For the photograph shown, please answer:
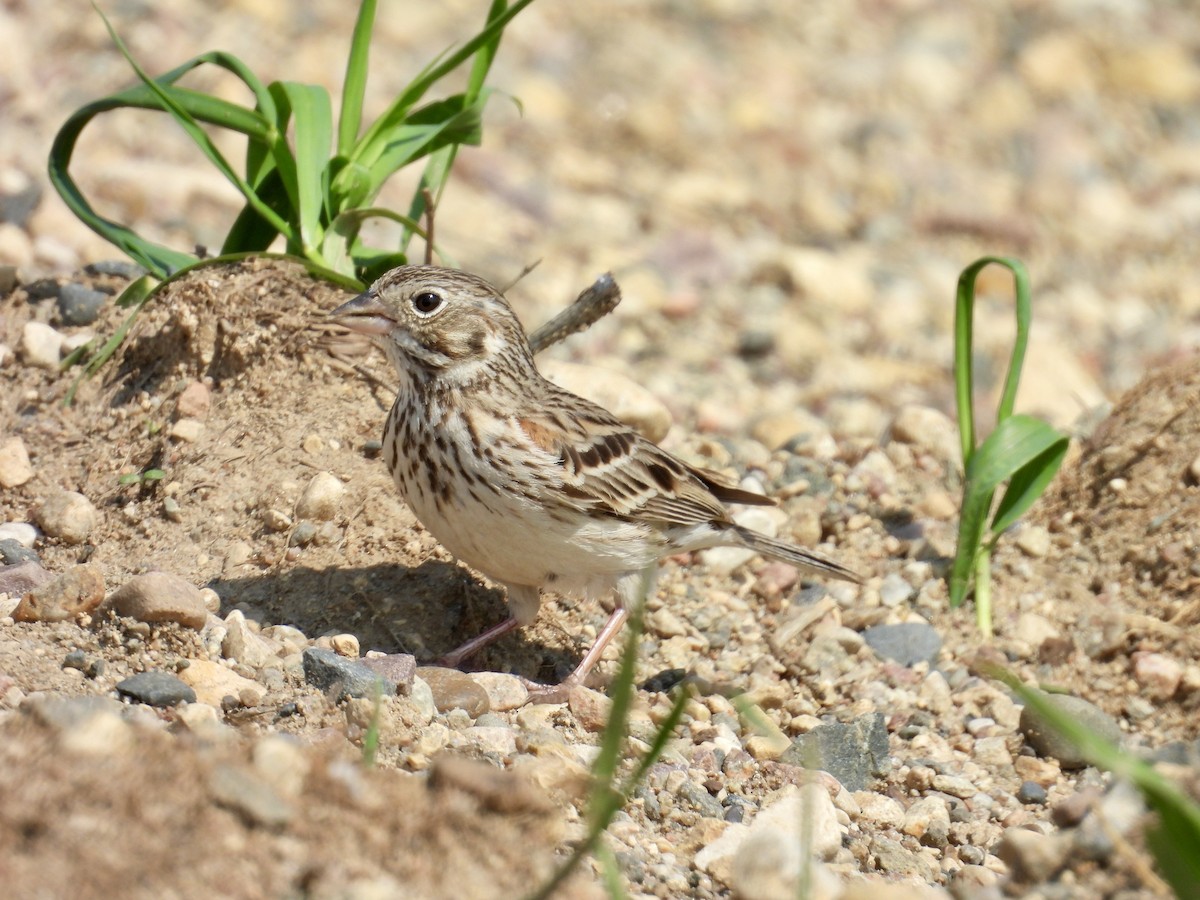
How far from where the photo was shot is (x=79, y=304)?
21.7 ft

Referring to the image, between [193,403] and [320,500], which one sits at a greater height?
[193,403]

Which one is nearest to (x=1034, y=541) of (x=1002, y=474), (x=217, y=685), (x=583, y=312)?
(x=1002, y=474)

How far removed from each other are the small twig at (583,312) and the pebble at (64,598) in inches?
82.6

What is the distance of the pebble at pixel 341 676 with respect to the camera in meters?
4.55

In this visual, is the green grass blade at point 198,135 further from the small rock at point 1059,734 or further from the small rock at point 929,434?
the small rock at point 1059,734

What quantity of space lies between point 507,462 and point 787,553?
1386 mm

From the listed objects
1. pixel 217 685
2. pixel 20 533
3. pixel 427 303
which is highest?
pixel 427 303

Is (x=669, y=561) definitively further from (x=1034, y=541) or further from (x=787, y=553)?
(x=1034, y=541)

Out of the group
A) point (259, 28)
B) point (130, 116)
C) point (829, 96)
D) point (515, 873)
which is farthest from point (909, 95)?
point (515, 873)

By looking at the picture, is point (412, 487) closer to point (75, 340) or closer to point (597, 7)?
point (75, 340)

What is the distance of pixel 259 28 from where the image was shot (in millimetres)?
11062

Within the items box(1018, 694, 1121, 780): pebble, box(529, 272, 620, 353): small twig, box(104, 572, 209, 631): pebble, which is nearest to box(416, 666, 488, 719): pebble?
box(104, 572, 209, 631): pebble

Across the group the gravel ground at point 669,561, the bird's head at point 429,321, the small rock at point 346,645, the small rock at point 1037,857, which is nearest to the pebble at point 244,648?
the gravel ground at point 669,561

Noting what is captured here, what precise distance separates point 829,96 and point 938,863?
30.1ft
